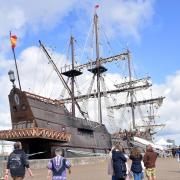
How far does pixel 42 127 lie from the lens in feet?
111

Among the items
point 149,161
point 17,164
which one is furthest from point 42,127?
point 17,164

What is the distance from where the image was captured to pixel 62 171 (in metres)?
8.75

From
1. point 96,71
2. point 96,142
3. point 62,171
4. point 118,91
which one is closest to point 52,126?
point 96,142

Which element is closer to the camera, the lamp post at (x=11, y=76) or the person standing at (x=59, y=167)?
the person standing at (x=59, y=167)

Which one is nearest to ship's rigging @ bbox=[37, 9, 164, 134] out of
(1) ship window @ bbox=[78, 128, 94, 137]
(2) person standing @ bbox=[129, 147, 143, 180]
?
(1) ship window @ bbox=[78, 128, 94, 137]

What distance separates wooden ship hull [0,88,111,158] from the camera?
109 ft

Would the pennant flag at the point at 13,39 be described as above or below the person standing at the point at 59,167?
above

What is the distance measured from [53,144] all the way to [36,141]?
1.43 m

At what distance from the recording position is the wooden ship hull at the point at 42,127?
33156 millimetres

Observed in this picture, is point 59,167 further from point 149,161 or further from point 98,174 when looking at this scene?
point 98,174

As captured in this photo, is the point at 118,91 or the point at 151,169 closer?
the point at 151,169

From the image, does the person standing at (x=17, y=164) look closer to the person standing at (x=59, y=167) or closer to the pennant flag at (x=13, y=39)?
the person standing at (x=59, y=167)

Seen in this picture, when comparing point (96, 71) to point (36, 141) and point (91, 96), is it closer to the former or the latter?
point (91, 96)

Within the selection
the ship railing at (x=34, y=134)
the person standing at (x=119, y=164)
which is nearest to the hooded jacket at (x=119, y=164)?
the person standing at (x=119, y=164)
